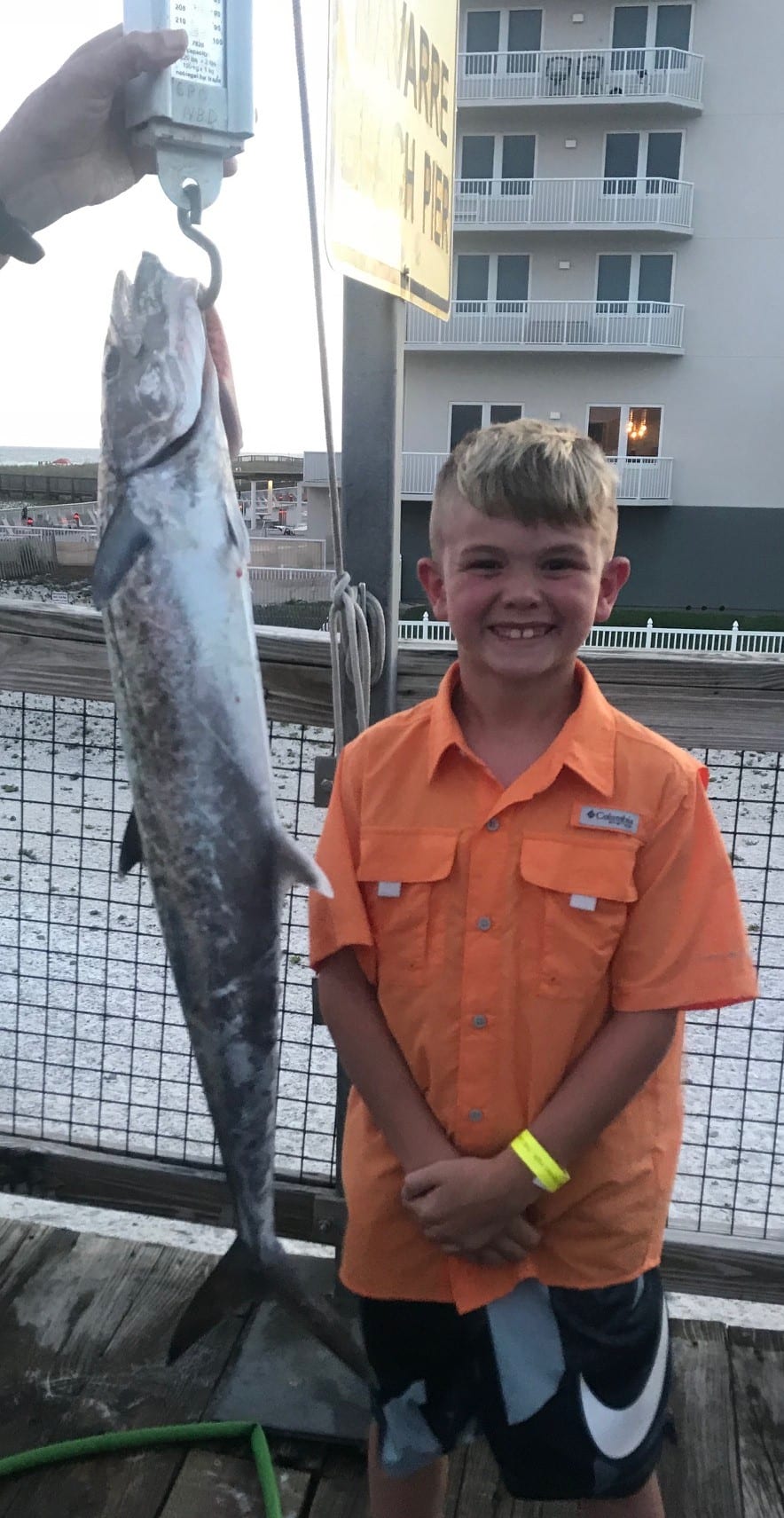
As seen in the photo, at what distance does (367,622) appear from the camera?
1752 mm

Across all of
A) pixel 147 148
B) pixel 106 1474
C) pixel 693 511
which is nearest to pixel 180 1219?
pixel 106 1474

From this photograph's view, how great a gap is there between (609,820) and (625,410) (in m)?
21.9

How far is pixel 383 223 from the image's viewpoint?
147 cm

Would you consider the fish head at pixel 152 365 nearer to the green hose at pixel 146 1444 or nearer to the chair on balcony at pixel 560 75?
the green hose at pixel 146 1444

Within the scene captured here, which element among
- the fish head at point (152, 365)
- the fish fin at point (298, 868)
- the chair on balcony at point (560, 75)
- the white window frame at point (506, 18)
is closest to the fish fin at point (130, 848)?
the fish fin at point (298, 868)

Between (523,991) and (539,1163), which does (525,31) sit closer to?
(523,991)

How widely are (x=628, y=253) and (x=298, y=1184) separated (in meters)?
22.2

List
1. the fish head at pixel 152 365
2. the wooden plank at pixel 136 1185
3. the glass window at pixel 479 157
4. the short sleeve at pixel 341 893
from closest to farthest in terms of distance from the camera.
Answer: the fish head at pixel 152 365, the short sleeve at pixel 341 893, the wooden plank at pixel 136 1185, the glass window at pixel 479 157

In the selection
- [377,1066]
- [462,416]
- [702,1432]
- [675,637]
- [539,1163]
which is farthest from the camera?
[462,416]

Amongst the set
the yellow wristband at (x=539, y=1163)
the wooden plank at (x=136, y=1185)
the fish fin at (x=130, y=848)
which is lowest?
the wooden plank at (x=136, y=1185)

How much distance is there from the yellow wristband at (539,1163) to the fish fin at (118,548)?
2.55 feet

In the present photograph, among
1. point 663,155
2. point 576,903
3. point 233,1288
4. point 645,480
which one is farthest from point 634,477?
point 233,1288

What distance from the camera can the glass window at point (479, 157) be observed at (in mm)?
20984

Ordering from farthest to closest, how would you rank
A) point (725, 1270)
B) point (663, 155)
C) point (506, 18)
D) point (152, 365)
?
point (663, 155) → point (506, 18) → point (725, 1270) → point (152, 365)
